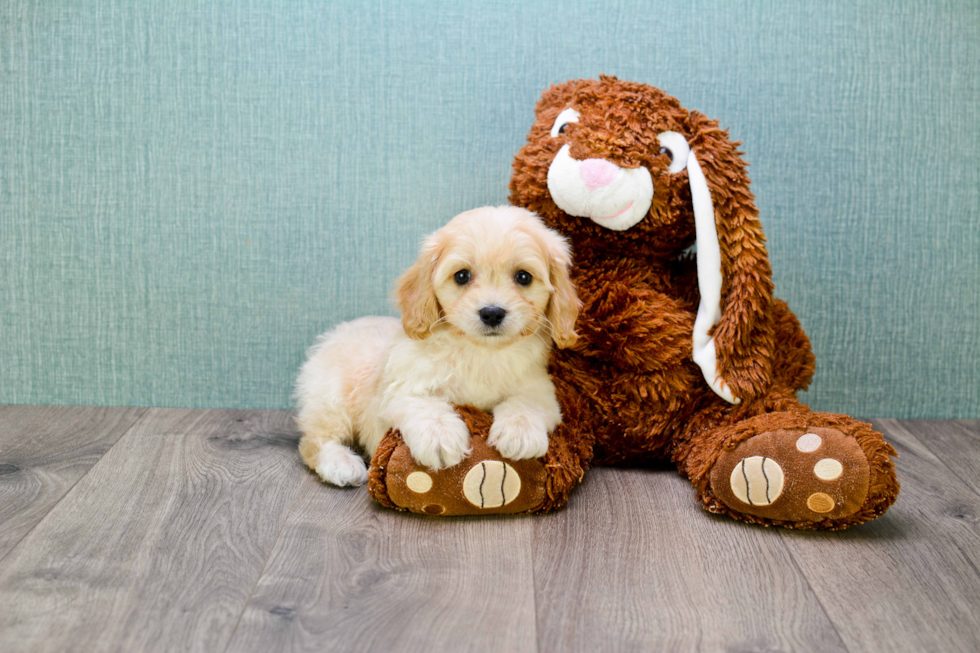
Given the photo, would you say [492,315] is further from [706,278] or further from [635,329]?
[706,278]

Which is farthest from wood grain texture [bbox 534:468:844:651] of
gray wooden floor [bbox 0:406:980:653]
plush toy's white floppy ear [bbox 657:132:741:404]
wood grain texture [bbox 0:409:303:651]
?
wood grain texture [bbox 0:409:303:651]

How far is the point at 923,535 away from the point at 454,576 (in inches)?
34.7

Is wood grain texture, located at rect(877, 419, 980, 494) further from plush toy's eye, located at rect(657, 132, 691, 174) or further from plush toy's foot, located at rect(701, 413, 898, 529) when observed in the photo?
plush toy's eye, located at rect(657, 132, 691, 174)

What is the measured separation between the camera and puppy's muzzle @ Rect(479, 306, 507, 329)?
4.75 feet

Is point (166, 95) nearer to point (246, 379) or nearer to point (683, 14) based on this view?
point (246, 379)

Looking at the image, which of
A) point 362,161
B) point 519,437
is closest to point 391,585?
point 519,437

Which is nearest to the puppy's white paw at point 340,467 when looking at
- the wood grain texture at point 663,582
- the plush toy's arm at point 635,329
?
the wood grain texture at point 663,582

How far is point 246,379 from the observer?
2146mm

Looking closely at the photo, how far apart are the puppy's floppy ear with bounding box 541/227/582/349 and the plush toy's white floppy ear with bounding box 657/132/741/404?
0.28 meters

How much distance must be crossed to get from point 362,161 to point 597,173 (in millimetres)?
723

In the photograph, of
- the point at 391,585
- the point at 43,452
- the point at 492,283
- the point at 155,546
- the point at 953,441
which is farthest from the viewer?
the point at 953,441

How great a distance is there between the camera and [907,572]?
4.35ft

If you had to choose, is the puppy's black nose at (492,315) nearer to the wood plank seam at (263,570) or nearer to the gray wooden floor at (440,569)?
the gray wooden floor at (440,569)

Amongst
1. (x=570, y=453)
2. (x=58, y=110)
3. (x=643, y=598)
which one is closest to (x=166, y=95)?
(x=58, y=110)
